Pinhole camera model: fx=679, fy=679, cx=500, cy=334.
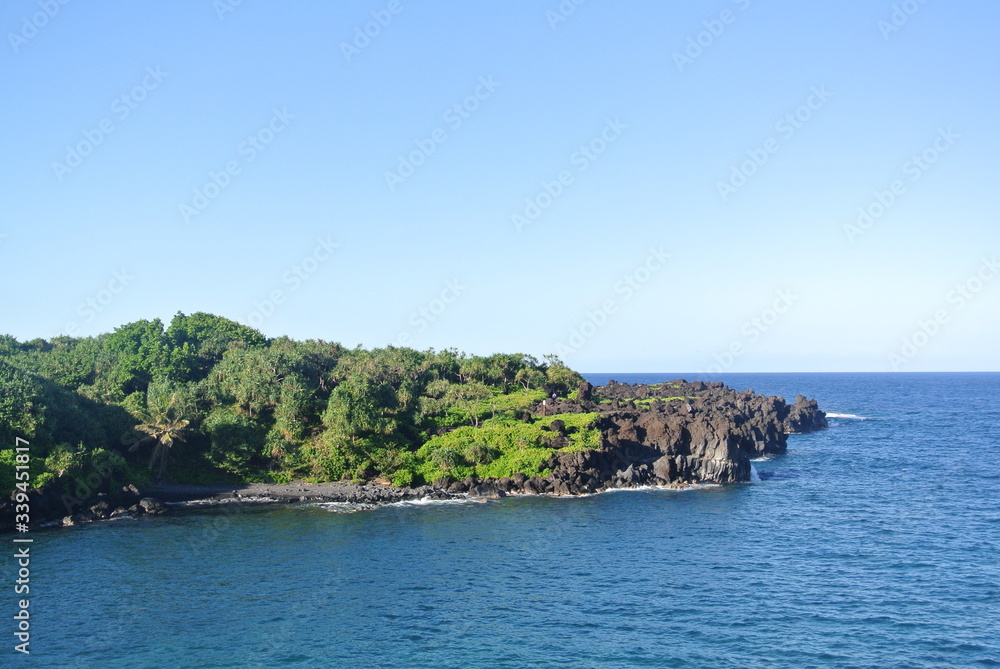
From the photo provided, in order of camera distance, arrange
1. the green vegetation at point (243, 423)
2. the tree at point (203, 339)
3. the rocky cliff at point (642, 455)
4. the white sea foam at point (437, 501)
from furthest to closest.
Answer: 1. the tree at point (203, 339)
2. the rocky cliff at point (642, 455)
3. the white sea foam at point (437, 501)
4. the green vegetation at point (243, 423)

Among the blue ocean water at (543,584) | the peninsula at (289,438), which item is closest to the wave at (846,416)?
the peninsula at (289,438)

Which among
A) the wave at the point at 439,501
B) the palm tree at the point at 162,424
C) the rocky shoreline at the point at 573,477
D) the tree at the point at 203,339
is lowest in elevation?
the wave at the point at 439,501

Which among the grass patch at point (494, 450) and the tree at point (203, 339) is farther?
the tree at point (203, 339)

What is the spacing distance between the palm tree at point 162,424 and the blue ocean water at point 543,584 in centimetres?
1094

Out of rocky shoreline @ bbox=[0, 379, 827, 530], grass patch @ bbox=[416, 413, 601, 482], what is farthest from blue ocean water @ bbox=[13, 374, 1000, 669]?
grass patch @ bbox=[416, 413, 601, 482]

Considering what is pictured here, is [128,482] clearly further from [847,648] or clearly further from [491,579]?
[847,648]

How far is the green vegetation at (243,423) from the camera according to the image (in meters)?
64.1

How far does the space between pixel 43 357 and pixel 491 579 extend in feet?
245

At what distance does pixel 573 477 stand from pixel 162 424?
4403cm

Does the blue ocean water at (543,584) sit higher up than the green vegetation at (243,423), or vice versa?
the green vegetation at (243,423)

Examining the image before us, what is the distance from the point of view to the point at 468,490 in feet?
235

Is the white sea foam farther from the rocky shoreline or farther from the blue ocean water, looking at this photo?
the blue ocean water

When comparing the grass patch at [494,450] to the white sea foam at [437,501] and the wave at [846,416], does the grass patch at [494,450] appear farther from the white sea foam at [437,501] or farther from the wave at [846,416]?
the wave at [846,416]

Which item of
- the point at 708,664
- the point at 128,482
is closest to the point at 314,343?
the point at 128,482
